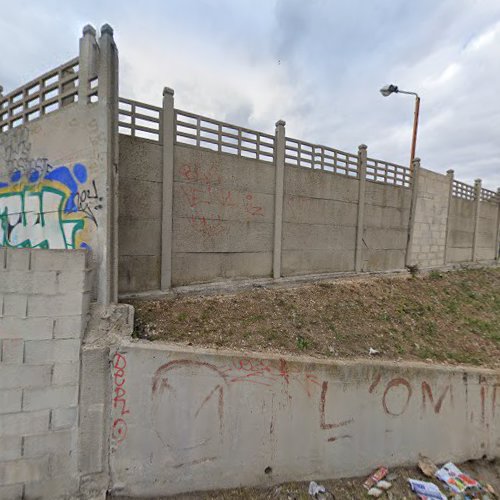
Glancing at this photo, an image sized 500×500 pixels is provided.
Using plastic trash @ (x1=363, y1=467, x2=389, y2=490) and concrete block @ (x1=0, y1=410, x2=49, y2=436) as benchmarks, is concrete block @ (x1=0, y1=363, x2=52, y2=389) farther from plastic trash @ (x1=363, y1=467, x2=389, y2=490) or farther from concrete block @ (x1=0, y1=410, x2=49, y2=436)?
plastic trash @ (x1=363, y1=467, x2=389, y2=490)

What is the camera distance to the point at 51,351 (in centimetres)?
284

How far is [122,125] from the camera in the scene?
4035 mm

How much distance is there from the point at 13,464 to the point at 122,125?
4062 mm

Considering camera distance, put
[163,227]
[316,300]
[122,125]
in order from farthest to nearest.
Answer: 1. [316,300]
2. [163,227]
3. [122,125]

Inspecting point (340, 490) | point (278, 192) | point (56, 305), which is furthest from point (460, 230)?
point (56, 305)

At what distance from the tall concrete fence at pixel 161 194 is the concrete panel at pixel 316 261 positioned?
0.08 ft

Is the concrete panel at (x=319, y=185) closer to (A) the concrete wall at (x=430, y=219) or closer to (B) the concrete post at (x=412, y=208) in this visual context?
(B) the concrete post at (x=412, y=208)

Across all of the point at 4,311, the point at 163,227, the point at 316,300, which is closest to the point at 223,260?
the point at 163,227

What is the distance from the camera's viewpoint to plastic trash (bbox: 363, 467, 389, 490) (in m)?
3.58

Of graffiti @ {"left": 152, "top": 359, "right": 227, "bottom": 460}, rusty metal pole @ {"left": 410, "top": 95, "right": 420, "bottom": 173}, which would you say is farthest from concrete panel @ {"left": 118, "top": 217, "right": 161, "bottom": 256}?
rusty metal pole @ {"left": 410, "top": 95, "right": 420, "bottom": 173}

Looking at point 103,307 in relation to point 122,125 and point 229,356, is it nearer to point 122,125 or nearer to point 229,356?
point 229,356

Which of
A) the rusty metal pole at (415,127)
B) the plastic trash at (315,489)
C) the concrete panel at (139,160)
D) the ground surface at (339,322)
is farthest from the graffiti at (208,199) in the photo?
the rusty metal pole at (415,127)

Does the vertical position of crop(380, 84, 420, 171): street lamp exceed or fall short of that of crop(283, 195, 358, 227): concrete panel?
it exceeds it

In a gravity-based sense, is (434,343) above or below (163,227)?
below
